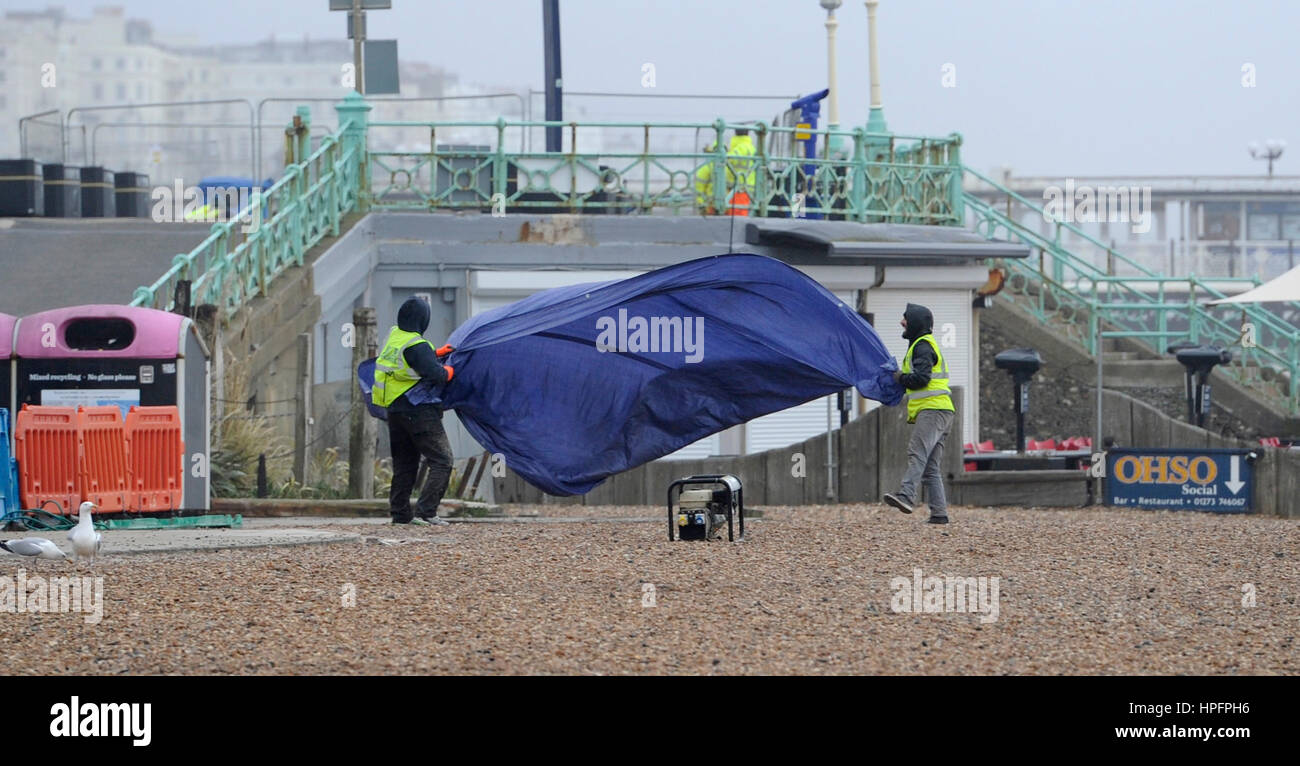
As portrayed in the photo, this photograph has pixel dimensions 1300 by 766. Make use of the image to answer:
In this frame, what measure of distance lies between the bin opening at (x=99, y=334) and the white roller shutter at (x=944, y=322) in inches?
454

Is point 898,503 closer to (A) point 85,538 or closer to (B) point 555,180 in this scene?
(A) point 85,538

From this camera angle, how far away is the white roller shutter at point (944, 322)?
24453 millimetres

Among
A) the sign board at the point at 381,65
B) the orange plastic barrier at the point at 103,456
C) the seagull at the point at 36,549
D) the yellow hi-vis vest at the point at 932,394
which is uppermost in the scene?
the sign board at the point at 381,65

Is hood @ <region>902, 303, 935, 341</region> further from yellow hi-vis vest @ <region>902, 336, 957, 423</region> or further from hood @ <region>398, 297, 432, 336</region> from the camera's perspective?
hood @ <region>398, 297, 432, 336</region>

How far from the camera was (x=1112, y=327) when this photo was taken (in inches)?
1169

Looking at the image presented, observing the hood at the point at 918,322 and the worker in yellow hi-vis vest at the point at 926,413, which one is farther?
the hood at the point at 918,322

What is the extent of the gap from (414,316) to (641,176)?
28.1 feet

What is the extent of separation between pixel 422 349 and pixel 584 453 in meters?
1.57

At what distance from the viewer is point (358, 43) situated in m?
23.7

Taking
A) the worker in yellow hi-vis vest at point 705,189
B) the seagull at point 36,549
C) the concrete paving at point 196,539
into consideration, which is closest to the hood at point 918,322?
the concrete paving at point 196,539

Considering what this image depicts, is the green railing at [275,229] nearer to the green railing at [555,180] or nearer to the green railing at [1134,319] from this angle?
the green railing at [555,180]

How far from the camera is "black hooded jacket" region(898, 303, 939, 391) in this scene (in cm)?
Answer: 1520

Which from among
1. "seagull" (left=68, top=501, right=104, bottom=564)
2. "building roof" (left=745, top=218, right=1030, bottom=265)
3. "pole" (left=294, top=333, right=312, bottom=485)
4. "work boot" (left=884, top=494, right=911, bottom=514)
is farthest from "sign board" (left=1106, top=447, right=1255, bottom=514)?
"seagull" (left=68, top=501, right=104, bottom=564)

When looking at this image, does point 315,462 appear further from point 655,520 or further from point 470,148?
point 470,148
